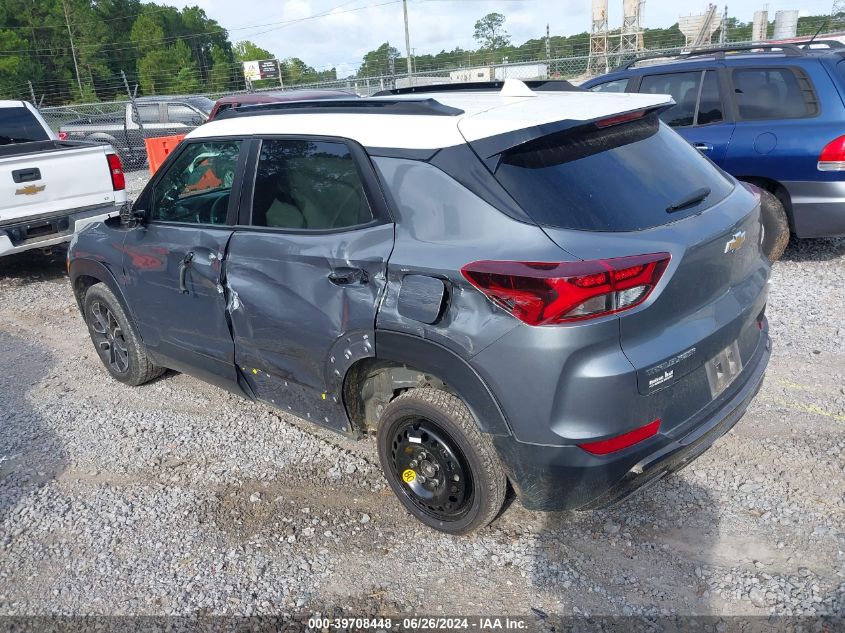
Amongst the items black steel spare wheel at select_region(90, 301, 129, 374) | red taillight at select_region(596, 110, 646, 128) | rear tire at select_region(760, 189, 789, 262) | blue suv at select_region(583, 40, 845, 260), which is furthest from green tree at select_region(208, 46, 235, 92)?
red taillight at select_region(596, 110, 646, 128)

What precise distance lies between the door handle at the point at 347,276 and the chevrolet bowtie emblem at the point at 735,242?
4.80 feet

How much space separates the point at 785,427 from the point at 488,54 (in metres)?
30.1

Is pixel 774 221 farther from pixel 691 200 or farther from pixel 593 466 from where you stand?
pixel 593 466

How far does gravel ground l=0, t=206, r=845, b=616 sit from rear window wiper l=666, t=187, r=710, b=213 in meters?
1.39

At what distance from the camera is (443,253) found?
2627 mm

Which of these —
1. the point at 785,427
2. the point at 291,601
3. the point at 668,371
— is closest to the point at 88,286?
the point at 291,601

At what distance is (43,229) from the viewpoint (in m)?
7.14

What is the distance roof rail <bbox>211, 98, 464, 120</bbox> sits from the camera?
9.57 feet

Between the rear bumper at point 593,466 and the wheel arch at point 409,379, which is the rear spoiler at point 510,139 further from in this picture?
the rear bumper at point 593,466

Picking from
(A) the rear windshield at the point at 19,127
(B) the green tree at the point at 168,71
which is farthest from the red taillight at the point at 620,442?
(B) the green tree at the point at 168,71

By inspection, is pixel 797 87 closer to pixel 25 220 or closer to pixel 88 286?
pixel 88 286

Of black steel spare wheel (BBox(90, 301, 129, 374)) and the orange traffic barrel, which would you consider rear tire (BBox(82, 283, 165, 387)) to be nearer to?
black steel spare wheel (BBox(90, 301, 129, 374))

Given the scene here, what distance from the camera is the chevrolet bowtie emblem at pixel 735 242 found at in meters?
2.78

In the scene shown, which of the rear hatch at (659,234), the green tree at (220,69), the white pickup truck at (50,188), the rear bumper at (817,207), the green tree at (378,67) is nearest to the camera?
the rear hatch at (659,234)
